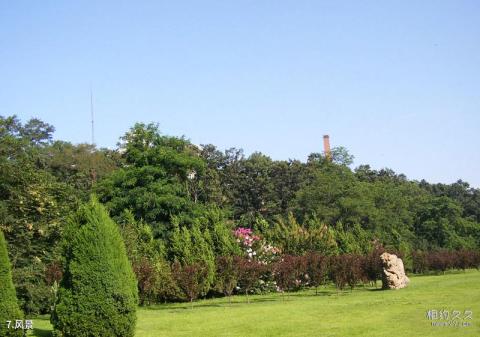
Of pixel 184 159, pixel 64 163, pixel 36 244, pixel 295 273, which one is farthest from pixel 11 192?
pixel 64 163

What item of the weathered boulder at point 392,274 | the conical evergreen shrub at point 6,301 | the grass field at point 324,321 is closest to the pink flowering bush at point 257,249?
the weathered boulder at point 392,274

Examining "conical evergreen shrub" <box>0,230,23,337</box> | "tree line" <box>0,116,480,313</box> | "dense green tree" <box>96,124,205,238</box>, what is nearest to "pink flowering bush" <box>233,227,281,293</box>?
"tree line" <box>0,116,480,313</box>

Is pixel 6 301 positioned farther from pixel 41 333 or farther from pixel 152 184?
pixel 152 184

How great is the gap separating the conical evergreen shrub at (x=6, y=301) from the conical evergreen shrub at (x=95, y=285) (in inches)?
29.7

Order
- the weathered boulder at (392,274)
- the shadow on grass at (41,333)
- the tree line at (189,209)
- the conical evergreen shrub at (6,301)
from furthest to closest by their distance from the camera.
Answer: the weathered boulder at (392,274) < the tree line at (189,209) < the shadow on grass at (41,333) < the conical evergreen shrub at (6,301)

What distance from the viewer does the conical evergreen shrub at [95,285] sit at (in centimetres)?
1045

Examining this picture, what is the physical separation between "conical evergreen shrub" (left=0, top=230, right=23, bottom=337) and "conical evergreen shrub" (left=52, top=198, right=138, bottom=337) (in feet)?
2.47

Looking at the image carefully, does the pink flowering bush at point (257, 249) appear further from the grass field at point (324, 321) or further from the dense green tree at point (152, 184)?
the grass field at point (324, 321)

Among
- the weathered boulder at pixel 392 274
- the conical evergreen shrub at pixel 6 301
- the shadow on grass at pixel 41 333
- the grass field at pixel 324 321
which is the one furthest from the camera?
the weathered boulder at pixel 392 274

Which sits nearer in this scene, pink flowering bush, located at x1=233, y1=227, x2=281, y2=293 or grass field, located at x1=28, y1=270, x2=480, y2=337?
grass field, located at x1=28, y1=270, x2=480, y2=337

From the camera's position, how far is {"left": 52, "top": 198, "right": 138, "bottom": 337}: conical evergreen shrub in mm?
10453

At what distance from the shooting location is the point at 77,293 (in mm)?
10656

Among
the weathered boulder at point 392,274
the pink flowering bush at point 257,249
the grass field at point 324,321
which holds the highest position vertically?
the pink flowering bush at point 257,249

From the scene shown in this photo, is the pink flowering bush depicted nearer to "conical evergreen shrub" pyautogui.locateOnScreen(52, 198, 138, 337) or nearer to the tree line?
the tree line
